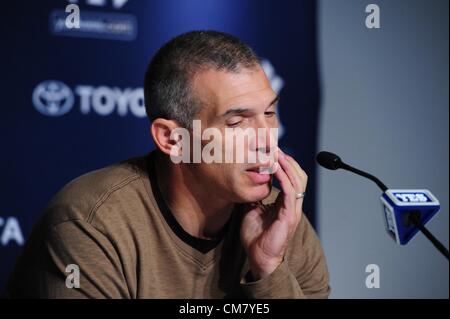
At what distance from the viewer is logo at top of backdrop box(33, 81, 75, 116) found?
6.81 ft

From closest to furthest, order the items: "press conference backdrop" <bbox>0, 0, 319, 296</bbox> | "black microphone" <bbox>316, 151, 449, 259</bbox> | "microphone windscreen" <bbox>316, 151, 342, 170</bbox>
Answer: "black microphone" <bbox>316, 151, 449, 259</bbox>
"microphone windscreen" <bbox>316, 151, 342, 170</bbox>
"press conference backdrop" <bbox>0, 0, 319, 296</bbox>

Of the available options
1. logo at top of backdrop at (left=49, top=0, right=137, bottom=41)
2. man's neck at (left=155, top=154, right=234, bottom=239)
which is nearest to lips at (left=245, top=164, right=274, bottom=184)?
man's neck at (left=155, top=154, right=234, bottom=239)

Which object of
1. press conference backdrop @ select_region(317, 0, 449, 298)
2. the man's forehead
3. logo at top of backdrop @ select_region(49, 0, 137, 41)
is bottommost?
press conference backdrop @ select_region(317, 0, 449, 298)

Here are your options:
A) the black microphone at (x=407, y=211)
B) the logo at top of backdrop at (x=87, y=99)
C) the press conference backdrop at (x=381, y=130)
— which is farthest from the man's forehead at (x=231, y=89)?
the press conference backdrop at (x=381, y=130)

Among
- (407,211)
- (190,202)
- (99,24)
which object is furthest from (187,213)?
(99,24)

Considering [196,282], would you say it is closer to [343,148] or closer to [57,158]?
[57,158]

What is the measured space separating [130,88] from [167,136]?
0.78 metres

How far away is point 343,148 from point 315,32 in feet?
1.64

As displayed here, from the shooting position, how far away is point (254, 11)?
91.5 inches

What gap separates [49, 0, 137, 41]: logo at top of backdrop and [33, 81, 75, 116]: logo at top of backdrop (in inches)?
7.4

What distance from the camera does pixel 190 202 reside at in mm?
1472

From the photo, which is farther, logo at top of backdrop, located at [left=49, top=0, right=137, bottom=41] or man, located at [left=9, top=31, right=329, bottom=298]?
logo at top of backdrop, located at [left=49, top=0, right=137, bottom=41]

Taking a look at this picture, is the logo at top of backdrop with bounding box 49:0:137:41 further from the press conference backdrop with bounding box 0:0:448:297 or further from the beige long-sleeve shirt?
the beige long-sleeve shirt
